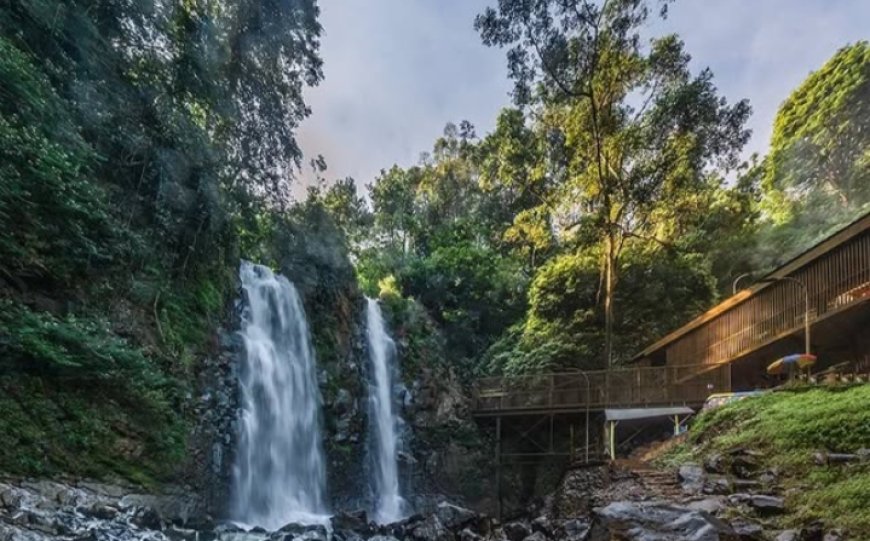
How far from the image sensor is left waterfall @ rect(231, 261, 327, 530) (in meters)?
13.5

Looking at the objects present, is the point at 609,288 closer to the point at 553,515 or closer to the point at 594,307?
the point at 594,307

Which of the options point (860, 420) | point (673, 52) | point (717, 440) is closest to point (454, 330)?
point (673, 52)

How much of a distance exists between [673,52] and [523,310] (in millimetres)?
12546

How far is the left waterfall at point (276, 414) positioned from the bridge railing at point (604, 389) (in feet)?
21.0

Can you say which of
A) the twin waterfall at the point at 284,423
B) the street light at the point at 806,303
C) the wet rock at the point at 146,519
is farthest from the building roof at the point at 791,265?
the wet rock at the point at 146,519

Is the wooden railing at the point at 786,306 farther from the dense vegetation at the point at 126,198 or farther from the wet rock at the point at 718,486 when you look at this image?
the dense vegetation at the point at 126,198

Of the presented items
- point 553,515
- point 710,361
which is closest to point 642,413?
point 710,361

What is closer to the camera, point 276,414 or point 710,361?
point 276,414

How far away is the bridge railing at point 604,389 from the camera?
595 inches

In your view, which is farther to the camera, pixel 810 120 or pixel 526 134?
pixel 810 120

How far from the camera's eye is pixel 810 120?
96.4 feet

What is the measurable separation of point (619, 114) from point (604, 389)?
34.3 feet

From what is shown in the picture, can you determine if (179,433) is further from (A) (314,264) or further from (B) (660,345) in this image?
(B) (660,345)

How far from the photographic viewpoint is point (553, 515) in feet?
33.2
